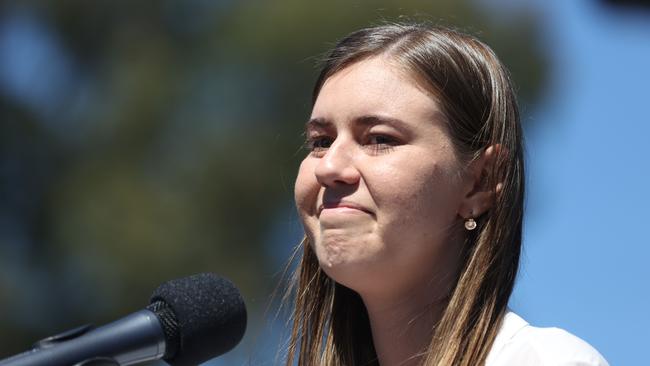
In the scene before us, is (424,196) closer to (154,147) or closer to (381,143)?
(381,143)

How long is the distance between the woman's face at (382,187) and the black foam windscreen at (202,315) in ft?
1.11

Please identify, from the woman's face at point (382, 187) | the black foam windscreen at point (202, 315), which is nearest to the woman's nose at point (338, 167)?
the woman's face at point (382, 187)

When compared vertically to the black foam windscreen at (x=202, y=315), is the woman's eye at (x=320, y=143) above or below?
above

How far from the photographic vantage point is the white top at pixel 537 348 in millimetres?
2906

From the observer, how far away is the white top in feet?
9.53

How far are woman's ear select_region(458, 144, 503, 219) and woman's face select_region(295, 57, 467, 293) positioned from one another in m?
0.03

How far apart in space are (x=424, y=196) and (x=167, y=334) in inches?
29.5

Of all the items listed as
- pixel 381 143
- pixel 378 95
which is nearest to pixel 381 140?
pixel 381 143

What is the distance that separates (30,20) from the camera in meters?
13.9

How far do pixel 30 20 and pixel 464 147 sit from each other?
11.4m

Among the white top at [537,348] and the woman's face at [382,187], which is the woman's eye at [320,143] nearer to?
the woman's face at [382,187]

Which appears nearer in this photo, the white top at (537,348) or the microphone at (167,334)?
the microphone at (167,334)

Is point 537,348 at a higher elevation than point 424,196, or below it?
below

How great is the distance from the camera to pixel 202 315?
2697 millimetres
